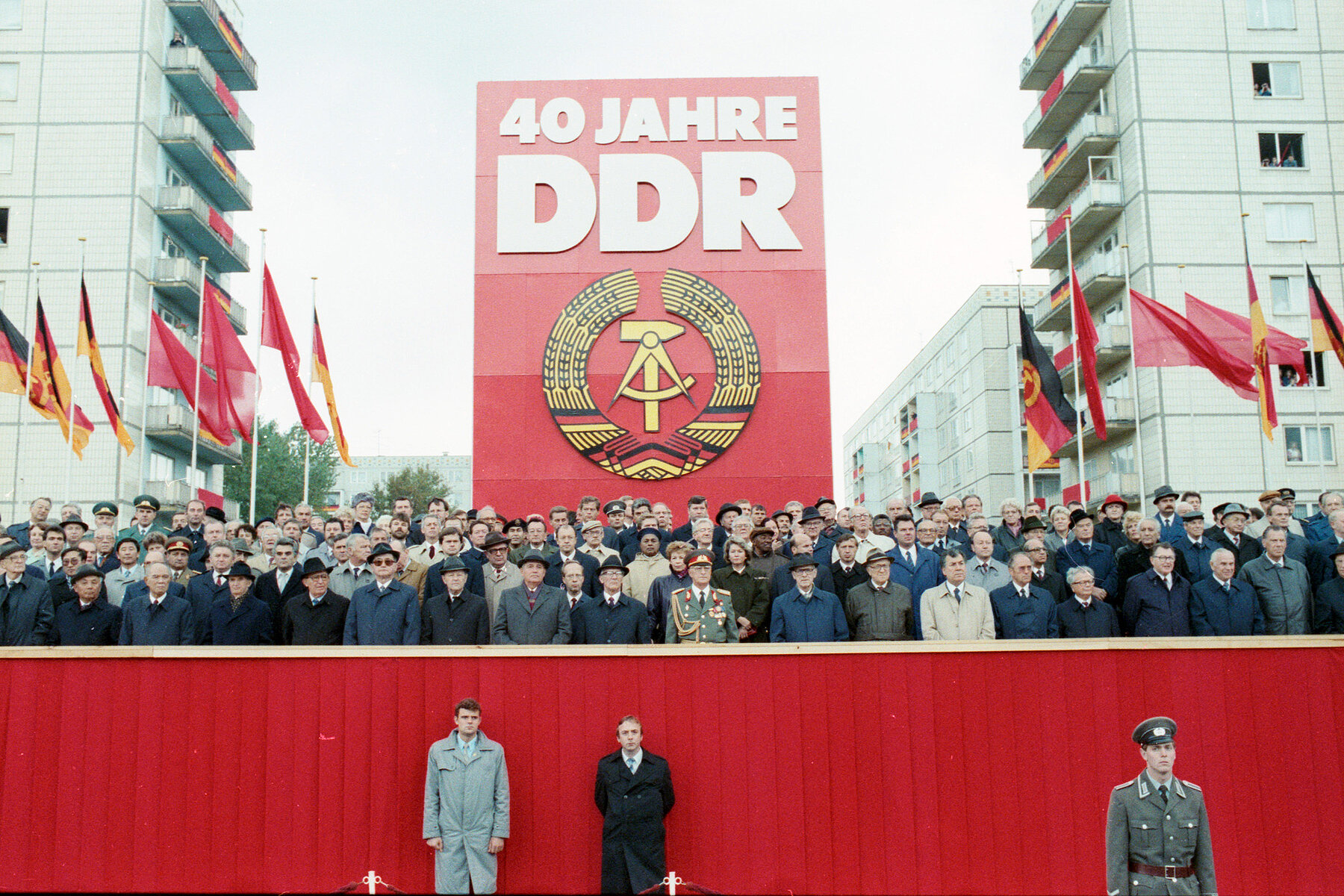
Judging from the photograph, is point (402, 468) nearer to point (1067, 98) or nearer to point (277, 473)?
point (277, 473)

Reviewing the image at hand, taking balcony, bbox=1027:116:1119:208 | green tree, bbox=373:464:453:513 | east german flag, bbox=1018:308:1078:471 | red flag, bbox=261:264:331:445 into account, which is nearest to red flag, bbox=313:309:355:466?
red flag, bbox=261:264:331:445

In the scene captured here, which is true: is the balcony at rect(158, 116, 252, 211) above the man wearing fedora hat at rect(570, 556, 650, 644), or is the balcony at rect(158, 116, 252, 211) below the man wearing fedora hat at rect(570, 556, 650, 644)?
above

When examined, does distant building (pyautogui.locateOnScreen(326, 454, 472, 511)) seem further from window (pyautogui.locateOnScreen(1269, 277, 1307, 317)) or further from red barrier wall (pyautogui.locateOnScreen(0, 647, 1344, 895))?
red barrier wall (pyautogui.locateOnScreen(0, 647, 1344, 895))

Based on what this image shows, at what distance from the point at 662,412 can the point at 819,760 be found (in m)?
10.9

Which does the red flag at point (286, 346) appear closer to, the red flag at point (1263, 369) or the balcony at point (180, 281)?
the red flag at point (1263, 369)

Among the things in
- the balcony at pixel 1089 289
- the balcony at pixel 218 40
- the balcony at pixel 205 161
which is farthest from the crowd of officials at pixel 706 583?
the balcony at pixel 218 40

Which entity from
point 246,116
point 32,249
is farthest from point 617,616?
point 246,116

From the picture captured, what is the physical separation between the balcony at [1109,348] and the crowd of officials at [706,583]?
1012 inches

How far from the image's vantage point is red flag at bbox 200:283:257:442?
1767 cm

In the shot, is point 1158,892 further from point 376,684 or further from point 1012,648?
point 376,684

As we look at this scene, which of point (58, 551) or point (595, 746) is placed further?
point (58, 551)

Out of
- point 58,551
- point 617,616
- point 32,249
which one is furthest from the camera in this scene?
point 32,249

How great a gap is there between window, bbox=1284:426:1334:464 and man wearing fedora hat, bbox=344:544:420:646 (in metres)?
32.3

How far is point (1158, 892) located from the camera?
20.4 ft
